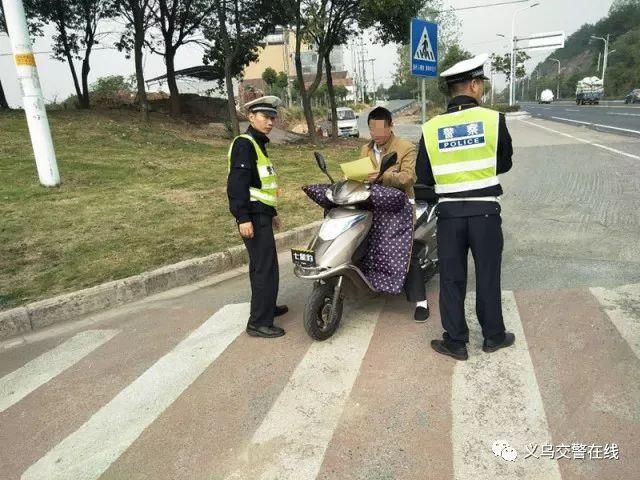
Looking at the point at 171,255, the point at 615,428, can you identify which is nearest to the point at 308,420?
the point at 615,428

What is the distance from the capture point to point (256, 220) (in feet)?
12.4

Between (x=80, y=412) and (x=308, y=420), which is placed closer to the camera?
(x=308, y=420)

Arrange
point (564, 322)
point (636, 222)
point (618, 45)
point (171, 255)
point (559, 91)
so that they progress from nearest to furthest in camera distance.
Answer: point (564, 322), point (171, 255), point (636, 222), point (618, 45), point (559, 91)

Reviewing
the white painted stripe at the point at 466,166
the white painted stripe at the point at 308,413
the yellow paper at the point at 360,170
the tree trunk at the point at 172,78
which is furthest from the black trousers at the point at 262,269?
the tree trunk at the point at 172,78

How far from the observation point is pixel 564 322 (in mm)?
3727

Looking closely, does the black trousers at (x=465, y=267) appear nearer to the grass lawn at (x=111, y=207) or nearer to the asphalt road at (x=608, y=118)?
the grass lawn at (x=111, y=207)

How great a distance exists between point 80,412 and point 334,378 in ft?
5.10

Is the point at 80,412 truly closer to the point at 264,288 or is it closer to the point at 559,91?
the point at 264,288

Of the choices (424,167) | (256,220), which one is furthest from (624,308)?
(256,220)

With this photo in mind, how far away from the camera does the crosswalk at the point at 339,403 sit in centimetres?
246

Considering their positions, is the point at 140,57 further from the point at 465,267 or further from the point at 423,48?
the point at 465,267

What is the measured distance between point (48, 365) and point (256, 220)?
1.86m

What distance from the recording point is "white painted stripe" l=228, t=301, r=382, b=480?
2447 mm

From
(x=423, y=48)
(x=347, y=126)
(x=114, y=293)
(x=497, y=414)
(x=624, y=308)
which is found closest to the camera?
(x=497, y=414)
